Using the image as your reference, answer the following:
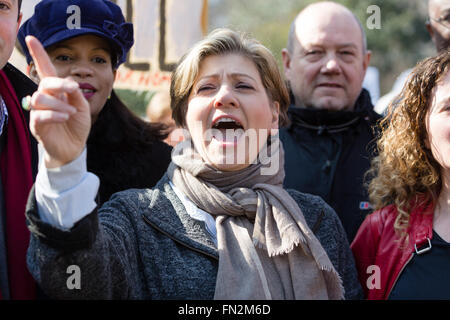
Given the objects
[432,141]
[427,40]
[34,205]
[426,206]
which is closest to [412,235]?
[426,206]

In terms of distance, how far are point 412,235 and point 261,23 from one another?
19512mm

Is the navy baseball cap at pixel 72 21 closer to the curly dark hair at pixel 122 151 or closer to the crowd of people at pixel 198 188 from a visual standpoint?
the crowd of people at pixel 198 188

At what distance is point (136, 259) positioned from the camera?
89.3 inches

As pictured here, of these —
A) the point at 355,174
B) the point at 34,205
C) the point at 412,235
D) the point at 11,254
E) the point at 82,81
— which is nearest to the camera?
the point at 34,205

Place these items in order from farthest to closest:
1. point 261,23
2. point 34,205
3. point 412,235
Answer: point 261,23, point 412,235, point 34,205

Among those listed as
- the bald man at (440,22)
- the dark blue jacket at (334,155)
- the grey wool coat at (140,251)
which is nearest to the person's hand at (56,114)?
the grey wool coat at (140,251)

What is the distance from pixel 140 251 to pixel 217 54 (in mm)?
933

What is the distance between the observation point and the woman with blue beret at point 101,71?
2949mm

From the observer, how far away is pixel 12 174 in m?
2.23

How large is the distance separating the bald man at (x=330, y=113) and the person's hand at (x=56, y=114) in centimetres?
186
